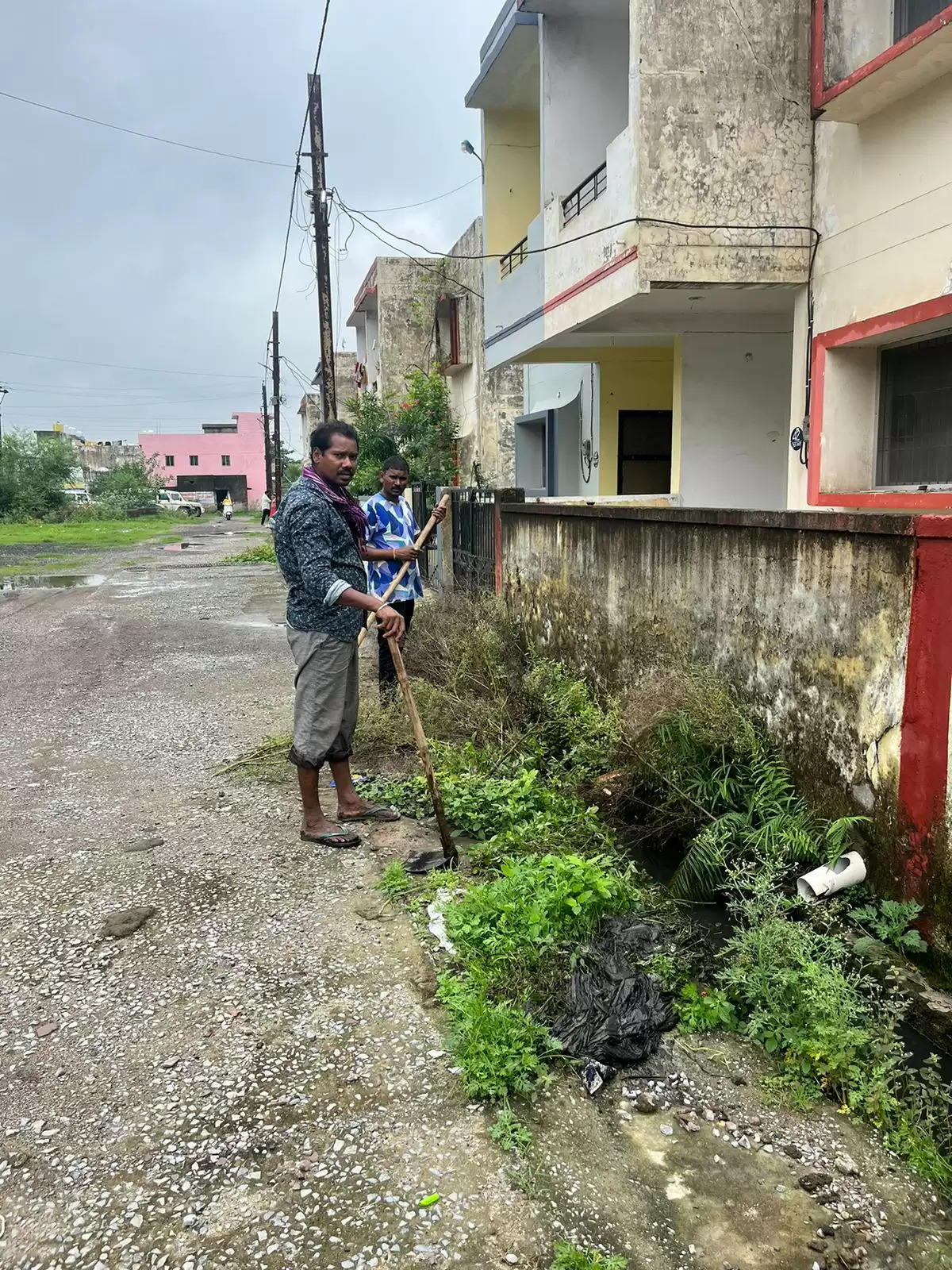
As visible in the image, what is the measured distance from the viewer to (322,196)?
565 inches

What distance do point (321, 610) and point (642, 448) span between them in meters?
8.79

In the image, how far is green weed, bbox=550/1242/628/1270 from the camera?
1.95m

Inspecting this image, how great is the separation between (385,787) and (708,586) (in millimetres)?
2059

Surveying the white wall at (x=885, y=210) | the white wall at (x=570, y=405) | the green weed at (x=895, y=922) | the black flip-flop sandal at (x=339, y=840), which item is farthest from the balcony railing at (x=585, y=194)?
the green weed at (x=895, y=922)

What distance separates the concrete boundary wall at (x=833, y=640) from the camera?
2967 mm

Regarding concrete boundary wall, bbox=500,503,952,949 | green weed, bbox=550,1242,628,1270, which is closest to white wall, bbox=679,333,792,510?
concrete boundary wall, bbox=500,503,952,949

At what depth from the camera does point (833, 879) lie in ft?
10.5

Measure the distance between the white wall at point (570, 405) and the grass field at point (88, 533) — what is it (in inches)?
768

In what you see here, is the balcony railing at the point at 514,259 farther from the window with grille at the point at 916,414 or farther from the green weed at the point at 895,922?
the green weed at the point at 895,922

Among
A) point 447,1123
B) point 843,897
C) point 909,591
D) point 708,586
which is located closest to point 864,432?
Answer: point 708,586

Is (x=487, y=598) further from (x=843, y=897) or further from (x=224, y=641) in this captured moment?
(x=843, y=897)

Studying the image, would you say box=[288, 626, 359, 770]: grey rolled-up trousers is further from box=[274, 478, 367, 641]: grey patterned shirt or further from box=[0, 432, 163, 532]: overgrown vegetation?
box=[0, 432, 163, 532]: overgrown vegetation

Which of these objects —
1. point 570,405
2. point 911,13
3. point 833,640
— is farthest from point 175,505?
point 833,640

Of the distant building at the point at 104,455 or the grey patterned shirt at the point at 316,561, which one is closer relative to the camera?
the grey patterned shirt at the point at 316,561
